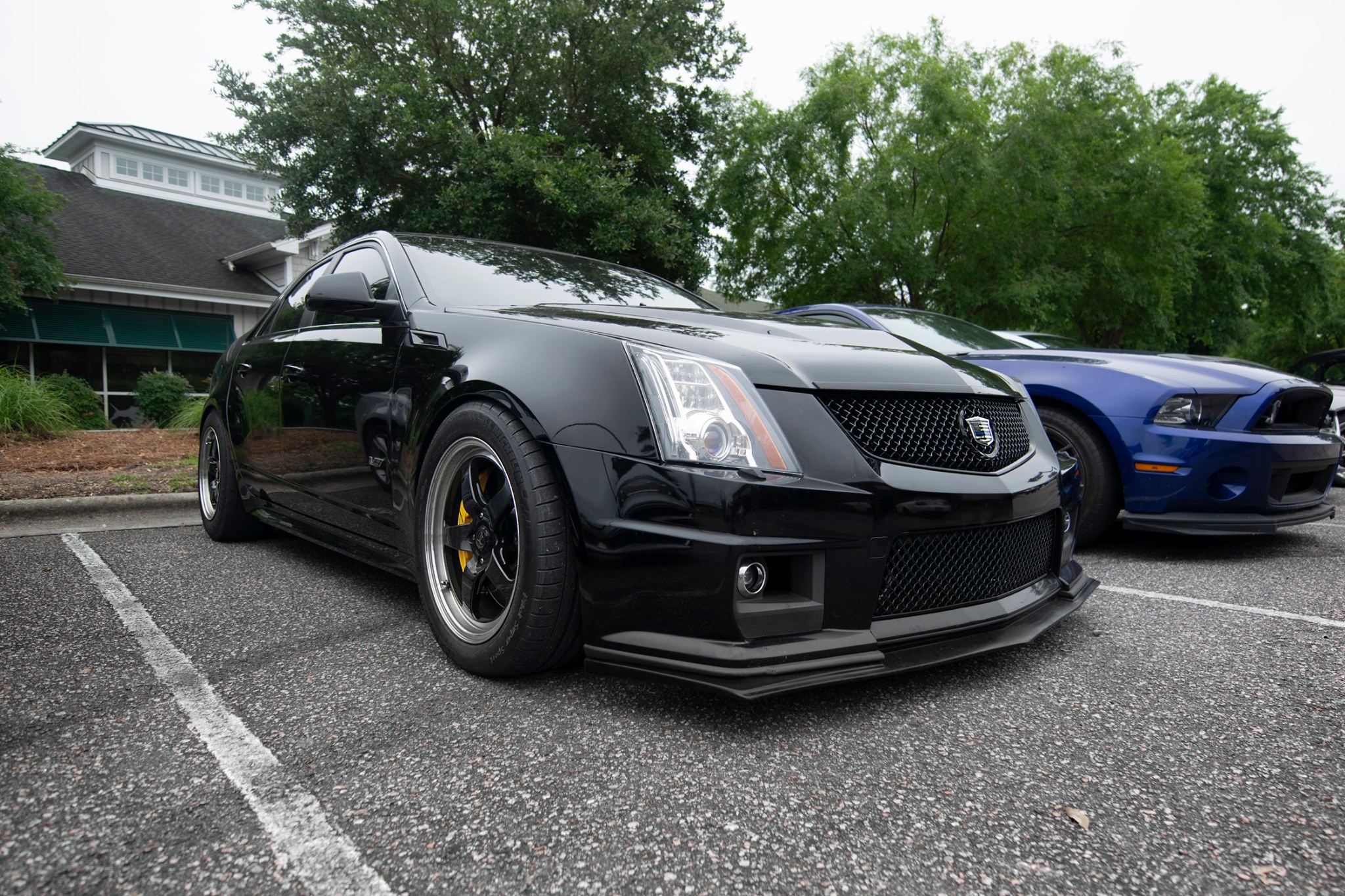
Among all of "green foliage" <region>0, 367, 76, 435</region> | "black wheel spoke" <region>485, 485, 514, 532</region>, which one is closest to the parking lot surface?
"black wheel spoke" <region>485, 485, 514, 532</region>

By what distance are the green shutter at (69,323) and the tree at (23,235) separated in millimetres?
1895

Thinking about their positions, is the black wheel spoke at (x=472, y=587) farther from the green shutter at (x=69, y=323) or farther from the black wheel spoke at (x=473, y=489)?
the green shutter at (x=69, y=323)

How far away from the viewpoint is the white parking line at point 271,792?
4.62 ft

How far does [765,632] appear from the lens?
1.91m

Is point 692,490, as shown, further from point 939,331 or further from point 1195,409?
point 939,331

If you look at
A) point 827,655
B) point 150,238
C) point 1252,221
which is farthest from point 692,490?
point 1252,221

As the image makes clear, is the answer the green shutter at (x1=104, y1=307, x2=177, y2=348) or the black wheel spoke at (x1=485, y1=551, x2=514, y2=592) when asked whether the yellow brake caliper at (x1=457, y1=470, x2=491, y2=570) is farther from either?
the green shutter at (x1=104, y1=307, x2=177, y2=348)

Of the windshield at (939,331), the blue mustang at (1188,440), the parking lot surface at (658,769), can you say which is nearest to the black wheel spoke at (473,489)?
the parking lot surface at (658,769)

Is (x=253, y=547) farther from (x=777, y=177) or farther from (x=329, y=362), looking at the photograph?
(x=777, y=177)

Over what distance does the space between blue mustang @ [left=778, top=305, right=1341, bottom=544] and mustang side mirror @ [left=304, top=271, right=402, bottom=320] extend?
245 centimetres

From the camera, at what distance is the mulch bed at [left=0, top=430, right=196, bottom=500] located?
5.54 m

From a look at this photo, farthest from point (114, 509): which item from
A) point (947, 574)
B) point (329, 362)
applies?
point (947, 574)

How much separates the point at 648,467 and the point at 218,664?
147cm

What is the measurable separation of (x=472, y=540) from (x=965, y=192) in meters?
14.7
